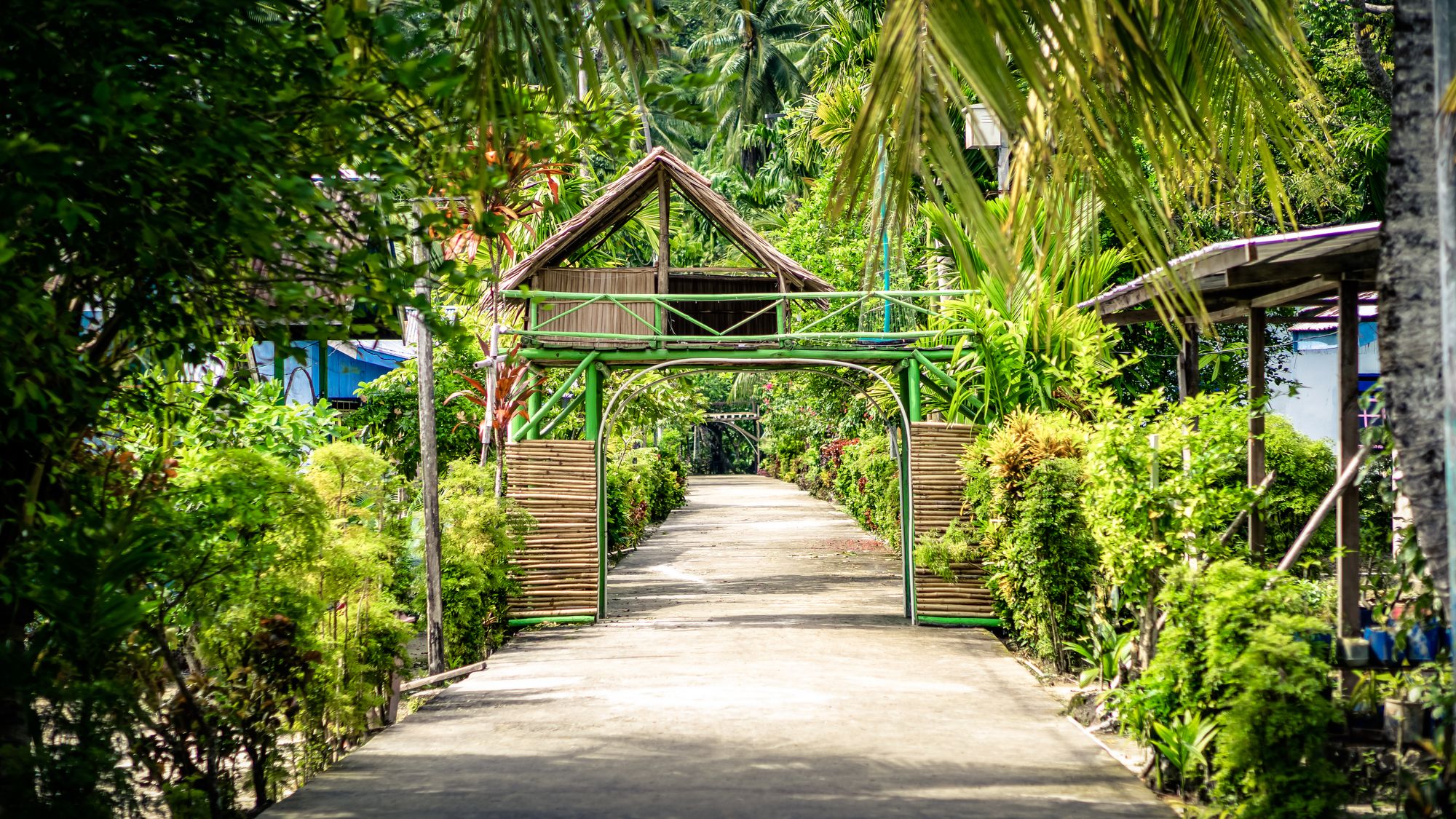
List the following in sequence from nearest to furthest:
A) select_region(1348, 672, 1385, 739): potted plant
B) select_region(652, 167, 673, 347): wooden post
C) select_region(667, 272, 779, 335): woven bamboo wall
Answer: select_region(1348, 672, 1385, 739): potted plant → select_region(652, 167, 673, 347): wooden post → select_region(667, 272, 779, 335): woven bamboo wall

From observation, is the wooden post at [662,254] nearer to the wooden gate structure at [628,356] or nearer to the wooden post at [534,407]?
the wooden gate structure at [628,356]

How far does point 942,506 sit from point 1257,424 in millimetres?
5817

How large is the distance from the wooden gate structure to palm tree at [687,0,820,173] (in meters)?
27.0

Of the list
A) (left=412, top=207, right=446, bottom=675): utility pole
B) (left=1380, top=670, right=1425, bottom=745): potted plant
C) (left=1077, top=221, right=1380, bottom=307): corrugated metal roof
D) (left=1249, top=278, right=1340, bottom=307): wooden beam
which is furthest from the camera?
(left=412, top=207, right=446, bottom=675): utility pole

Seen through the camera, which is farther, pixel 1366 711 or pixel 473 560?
pixel 473 560

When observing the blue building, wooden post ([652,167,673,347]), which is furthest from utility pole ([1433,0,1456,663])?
the blue building

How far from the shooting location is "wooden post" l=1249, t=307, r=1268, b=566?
721 centimetres

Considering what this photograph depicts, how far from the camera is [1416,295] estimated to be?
3.76 m

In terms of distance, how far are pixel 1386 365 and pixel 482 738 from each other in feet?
19.8

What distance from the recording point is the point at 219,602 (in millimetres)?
6059

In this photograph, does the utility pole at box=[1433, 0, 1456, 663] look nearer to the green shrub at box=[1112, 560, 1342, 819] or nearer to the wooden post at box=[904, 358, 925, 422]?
the green shrub at box=[1112, 560, 1342, 819]

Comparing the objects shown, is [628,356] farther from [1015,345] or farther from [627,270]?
[1015,345]

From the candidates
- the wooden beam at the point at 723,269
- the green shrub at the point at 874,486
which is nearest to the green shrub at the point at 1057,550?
the wooden beam at the point at 723,269

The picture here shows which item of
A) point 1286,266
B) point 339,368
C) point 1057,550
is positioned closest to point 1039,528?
point 1057,550
